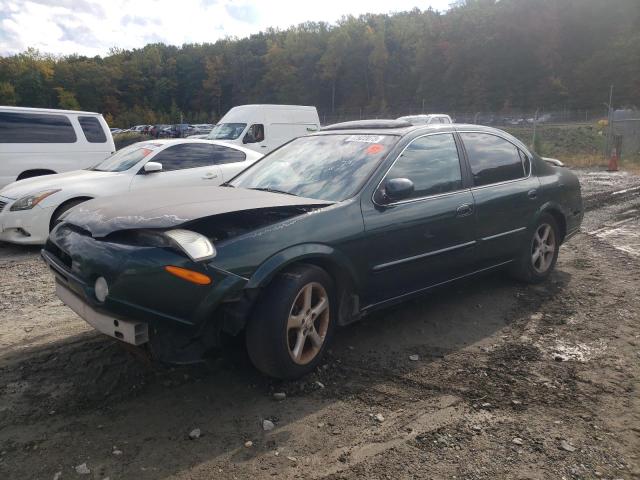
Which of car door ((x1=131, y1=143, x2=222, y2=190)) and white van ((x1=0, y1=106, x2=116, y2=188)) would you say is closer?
car door ((x1=131, y1=143, x2=222, y2=190))

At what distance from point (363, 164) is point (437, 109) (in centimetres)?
7377

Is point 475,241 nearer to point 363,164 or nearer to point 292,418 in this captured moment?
point 363,164

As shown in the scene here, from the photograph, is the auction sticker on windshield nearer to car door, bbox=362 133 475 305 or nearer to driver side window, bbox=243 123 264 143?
car door, bbox=362 133 475 305

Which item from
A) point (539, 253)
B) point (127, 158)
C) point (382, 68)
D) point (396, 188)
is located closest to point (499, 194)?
point (539, 253)

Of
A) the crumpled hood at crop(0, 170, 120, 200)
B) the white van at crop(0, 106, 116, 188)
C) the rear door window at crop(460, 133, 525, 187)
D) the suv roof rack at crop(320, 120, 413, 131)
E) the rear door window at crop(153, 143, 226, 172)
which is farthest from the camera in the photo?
the white van at crop(0, 106, 116, 188)

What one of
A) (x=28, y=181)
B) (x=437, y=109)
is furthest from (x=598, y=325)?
(x=437, y=109)

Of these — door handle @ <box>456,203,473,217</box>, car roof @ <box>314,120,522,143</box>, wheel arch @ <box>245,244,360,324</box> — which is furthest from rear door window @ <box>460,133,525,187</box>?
wheel arch @ <box>245,244,360,324</box>

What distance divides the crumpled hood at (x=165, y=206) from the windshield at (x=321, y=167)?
25 cm

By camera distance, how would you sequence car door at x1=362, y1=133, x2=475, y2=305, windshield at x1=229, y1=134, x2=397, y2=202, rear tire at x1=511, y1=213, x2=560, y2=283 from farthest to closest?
rear tire at x1=511, y1=213, x2=560, y2=283 → windshield at x1=229, y1=134, x2=397, y2=202 → car door at x1=362, y1=133, x2=475, y2=305

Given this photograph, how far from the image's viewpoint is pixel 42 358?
3729 millimetres

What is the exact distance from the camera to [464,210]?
14.6ft

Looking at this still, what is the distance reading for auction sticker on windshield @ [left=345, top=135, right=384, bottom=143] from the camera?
435cm

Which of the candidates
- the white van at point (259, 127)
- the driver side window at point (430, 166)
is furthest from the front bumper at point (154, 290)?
the white van at point (259, 127)

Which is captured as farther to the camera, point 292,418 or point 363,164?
point 363,164
